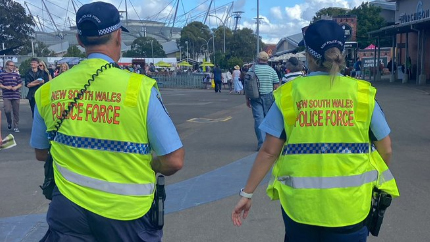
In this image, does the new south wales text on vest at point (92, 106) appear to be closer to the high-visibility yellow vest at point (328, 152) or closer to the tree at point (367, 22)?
the high-visibility yellow vest at point (328, 152)

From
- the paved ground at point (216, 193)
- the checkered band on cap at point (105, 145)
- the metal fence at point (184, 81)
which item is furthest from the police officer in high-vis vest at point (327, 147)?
the metal fence at point (184, 81)

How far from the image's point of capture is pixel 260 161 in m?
3.01

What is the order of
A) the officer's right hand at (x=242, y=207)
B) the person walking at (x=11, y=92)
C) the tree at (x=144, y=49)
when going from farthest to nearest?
the tree at (x=144, y=49) < the person walking at (x=11, y=92) < the officer's right hand at (x=242, y=207)

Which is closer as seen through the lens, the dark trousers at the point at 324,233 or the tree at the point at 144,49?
the dark trousers at the point at 324,233

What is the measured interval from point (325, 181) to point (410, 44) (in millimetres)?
35774

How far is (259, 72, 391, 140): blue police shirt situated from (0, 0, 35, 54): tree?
74.7 m

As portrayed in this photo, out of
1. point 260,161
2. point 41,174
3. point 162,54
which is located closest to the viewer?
point 260,161

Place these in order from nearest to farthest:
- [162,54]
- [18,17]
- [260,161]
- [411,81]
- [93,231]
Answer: [93,231] < [260,161] < [411,81] < [18,17] < [162,54]

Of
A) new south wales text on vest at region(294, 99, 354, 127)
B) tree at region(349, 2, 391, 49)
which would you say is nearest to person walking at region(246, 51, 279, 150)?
new south wales text on vest at region(294, 99, 354, 127)

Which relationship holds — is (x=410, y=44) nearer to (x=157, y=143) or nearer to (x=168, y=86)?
(x=168, y=86)

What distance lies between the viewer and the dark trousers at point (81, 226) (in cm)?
257

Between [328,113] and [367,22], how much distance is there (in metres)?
48.3

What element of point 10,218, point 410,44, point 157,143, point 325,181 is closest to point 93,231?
point 157,143

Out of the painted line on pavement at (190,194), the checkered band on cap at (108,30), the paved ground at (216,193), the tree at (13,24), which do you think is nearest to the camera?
the checkered band on cap at (108,30)
